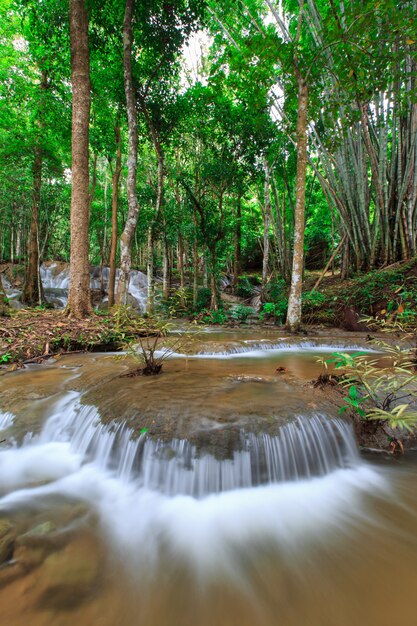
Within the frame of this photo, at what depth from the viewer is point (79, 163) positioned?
692 centimetres

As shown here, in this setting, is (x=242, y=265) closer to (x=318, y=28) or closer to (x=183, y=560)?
(x=318, y=28)

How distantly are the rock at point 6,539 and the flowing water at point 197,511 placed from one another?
1cm

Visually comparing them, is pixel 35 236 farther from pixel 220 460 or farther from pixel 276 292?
pixel 220 460

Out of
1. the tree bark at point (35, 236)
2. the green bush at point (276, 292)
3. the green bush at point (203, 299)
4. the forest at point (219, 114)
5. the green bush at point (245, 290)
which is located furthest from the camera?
the green bush at point (245, 290)

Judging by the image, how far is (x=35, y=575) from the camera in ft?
4.88

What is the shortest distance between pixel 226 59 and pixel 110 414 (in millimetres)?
9494

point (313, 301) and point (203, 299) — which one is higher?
point (203, 299)

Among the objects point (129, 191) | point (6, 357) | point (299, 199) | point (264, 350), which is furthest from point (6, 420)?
point (299, 199)

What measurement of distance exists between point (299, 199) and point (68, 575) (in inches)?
306

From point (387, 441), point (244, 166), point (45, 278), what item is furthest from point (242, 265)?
point (387, 441)

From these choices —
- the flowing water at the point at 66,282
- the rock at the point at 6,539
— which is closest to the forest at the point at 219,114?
the flowing water at the point at 66,282

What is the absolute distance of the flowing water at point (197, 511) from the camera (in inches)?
55.2

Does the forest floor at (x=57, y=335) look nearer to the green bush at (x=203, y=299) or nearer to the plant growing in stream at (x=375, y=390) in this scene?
the plant growing in stream at (x=375, y=390)

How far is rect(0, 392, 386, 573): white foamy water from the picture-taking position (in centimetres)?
190
